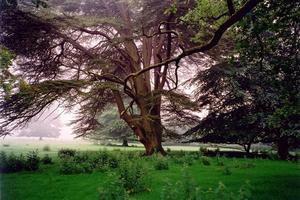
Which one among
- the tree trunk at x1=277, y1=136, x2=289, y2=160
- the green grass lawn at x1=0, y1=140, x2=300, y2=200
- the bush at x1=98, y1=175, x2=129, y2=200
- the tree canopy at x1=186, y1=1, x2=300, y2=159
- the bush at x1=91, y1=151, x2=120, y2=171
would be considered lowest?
the green grass lawn at x1=0, y1=140, x2=300, y2=200

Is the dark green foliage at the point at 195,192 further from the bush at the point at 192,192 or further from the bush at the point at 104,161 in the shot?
the bush at the point at 104,161

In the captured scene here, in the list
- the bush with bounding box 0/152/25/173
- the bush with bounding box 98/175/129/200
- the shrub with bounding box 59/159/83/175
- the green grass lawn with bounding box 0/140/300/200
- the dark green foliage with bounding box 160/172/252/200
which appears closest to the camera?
the dark green foliage with bounding box 160/172/252/200

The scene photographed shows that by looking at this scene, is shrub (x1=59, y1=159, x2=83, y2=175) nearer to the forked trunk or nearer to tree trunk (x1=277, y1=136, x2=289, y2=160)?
the forked trunk

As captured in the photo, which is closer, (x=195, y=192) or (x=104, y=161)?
(x=195, y=192)

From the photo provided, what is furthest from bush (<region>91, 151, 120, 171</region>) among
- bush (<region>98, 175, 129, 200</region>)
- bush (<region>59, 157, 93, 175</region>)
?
bush (<region>98, 175, 129, 200</region>)

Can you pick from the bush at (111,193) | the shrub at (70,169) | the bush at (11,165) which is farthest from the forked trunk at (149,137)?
the bush at (111,193)

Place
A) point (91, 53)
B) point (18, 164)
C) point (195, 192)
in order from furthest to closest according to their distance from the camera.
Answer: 1. point (91, 53)
2. point (18, 164)
3. point (195, 192)

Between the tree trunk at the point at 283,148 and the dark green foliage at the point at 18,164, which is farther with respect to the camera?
the tree trunk at the point at 283,148

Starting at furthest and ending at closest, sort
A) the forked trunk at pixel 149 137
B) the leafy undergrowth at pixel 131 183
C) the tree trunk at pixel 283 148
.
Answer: the tree trunk at pixel 283 148, the forked trunk at pixel 149 137, the leafy undergrowth at pixel 131 183

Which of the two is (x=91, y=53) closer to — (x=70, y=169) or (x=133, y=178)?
(x=70, y=169)

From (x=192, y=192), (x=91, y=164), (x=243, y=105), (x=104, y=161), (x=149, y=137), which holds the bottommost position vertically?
(x=192, y=192)

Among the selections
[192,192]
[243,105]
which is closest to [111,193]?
[192,192]

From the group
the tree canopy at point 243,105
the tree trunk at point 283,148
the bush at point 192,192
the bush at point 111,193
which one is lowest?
the bush at point 111,193

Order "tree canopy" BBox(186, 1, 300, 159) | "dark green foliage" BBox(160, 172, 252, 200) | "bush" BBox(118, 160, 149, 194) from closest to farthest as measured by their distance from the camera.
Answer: "dark green foliage" BBox(160, 172, 252, 200) < "bush" BBox(118, 160, 149, 194) < "tree canopy" BBox(186, 1, 300, 159)
